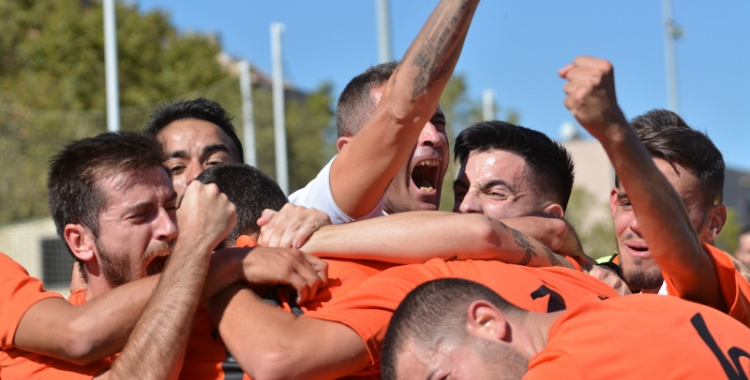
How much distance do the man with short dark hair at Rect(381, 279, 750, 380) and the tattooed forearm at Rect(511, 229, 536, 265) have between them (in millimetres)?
545

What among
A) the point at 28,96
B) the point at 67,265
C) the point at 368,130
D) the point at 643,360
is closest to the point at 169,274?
the point at 368,130

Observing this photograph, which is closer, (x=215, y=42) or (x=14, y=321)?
(x=14, y=321)

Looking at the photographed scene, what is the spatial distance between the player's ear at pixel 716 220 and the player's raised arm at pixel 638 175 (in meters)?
1.14

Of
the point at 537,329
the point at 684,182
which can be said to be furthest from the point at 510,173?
the point at 537,329

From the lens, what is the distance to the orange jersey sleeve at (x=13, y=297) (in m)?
3.38

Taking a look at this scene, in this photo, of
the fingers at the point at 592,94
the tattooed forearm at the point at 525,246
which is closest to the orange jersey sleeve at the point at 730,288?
the tattooed forearm at the point at 525,246

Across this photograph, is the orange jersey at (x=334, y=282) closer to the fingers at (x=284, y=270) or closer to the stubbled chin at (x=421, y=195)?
the fingers at (x=284, y=270)

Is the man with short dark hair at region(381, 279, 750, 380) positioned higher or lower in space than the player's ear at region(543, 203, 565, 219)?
lower

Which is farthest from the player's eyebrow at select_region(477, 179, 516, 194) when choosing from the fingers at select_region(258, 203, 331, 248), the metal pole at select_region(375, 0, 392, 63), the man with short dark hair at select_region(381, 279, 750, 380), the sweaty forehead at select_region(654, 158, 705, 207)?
the metal pole at select_region(375, 0, 392, 63)

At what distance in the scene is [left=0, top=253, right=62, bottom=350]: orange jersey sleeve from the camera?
338cm

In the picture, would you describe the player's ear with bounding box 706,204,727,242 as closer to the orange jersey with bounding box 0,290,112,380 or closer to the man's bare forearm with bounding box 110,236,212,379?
the man's bare forearm with bounding box 110,236,212,379

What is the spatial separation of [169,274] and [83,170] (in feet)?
2.77

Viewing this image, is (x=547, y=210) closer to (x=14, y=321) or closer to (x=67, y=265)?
(x=14, y=321)

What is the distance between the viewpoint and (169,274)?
3.24m
